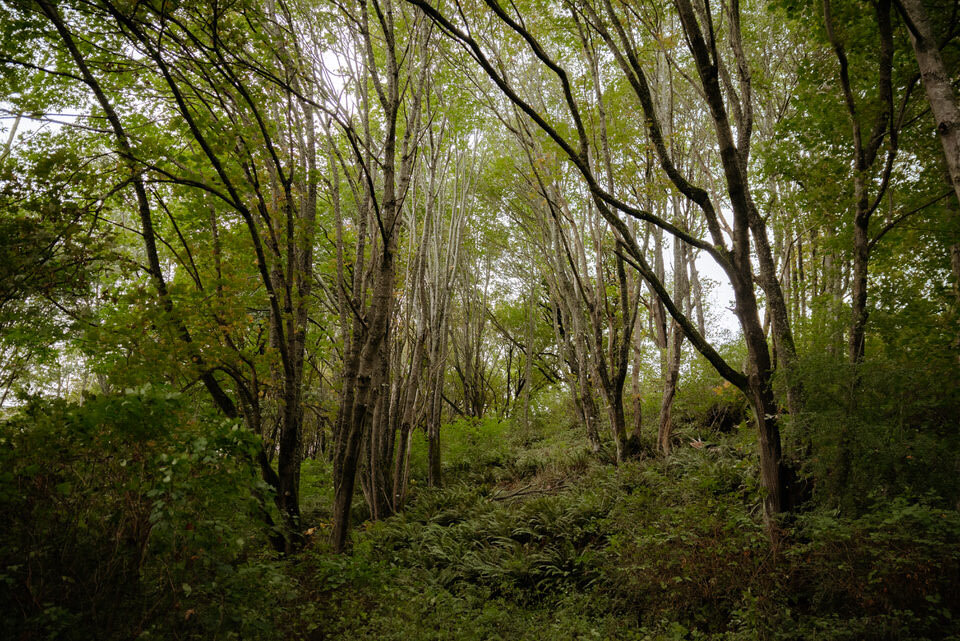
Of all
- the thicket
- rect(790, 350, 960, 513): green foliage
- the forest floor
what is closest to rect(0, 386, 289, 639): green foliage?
the thicket

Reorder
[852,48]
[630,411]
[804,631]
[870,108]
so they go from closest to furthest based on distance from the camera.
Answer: [804,631], [870,108], [852,48], [630,411]

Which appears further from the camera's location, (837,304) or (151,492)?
(837,304)

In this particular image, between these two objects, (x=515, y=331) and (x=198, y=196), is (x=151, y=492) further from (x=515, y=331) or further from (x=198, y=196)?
(x=515, y=331)

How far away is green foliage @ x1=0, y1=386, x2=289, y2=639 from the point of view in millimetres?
2424

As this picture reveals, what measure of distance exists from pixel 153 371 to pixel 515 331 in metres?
16.9

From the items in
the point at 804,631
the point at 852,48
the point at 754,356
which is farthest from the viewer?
the point at 852,48

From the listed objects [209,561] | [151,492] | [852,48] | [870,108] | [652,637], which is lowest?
[652,637]

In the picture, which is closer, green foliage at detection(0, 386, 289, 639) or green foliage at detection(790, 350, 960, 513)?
green foliage at detection(0, 386, 289, 639)

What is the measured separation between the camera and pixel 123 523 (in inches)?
104

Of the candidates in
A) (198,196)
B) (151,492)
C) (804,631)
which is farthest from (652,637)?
(198,196)

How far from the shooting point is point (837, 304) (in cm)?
474

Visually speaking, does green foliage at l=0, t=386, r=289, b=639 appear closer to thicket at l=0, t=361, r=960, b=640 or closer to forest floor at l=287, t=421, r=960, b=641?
thicket at l=0, t=361, r=960, b=640

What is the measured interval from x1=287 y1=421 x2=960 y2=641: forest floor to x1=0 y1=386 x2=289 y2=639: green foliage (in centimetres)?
92

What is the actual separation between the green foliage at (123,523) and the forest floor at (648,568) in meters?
0.92
